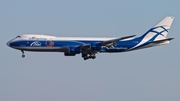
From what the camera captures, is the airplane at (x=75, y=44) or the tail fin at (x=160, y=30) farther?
the tail fin at (x=160, y=30)

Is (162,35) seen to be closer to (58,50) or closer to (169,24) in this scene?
(169,24)

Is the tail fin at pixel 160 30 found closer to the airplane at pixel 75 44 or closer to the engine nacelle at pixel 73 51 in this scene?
the airplane at pixel 75 44

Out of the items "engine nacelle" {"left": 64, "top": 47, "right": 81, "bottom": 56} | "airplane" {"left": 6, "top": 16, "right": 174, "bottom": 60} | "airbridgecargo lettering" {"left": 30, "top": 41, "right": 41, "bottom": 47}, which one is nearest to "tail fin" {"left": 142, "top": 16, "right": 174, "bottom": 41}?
"airplane" {"left": 6, "top": 16, "right": 174, "bottom": 60}

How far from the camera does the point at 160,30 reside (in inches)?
4555

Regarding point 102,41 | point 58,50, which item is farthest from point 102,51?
point 58,50

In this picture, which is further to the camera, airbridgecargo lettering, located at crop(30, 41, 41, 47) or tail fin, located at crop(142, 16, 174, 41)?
tail fin, located at crop(142, 16, 174, 41)

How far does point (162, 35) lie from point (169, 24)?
3.32 meters

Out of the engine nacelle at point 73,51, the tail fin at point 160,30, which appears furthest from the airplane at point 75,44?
the tail fin at point 160,30

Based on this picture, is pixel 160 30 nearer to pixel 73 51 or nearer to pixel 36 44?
pixel 73 51

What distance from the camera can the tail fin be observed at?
11431 centimetres

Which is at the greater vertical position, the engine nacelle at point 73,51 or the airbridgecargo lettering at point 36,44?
the airbridgecargo lettering at point 36,44

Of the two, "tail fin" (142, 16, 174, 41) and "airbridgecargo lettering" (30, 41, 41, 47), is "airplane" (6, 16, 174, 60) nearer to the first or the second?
"airbridgecargo lettering" (30, 41, 41, 47)

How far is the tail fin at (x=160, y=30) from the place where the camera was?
4500 inches

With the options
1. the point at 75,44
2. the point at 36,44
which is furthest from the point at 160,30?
the point at 36,44
